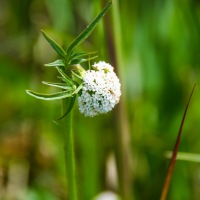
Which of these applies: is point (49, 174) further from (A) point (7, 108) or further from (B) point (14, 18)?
(B) point (14, 18)

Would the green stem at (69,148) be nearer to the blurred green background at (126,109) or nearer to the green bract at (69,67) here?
the green bract at (69,67)

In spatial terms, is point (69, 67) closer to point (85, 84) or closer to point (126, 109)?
point (85, 84)

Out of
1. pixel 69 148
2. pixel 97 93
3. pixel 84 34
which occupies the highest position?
pixel 84 34

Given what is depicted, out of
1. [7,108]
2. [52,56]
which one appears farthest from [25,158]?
[52,56]

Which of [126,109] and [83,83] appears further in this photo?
[126,109]

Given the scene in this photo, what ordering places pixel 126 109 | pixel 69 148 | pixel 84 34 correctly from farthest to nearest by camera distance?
pixel 126 109 → pixel 69 148 → pixel 84 34

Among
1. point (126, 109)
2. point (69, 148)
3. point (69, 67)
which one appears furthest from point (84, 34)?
point (126, 109)
